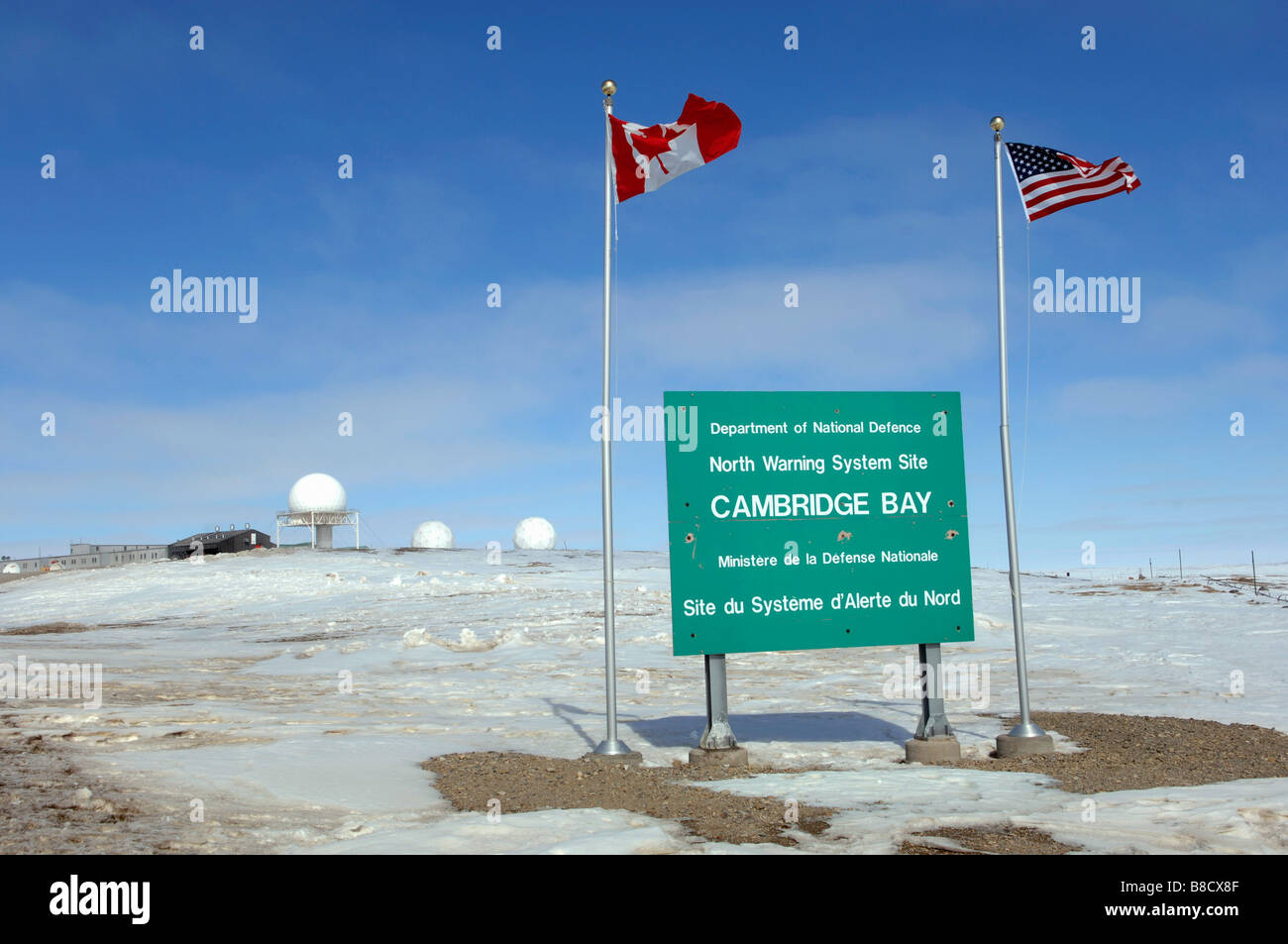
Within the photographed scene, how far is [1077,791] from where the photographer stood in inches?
358

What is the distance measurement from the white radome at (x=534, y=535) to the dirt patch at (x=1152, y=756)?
62.0 m

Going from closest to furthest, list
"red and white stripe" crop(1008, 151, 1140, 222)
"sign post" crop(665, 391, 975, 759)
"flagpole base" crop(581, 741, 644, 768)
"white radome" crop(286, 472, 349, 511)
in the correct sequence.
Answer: "flagpole base" crop(581, 741, 644, 768), "sign post" crop(665, 391, 975, 759), "red and white stripe" crop(1008, 151, 1140, 222), "white radome" crop(286, 472, 349, 511)

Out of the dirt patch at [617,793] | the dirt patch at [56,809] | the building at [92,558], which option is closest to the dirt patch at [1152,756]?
the dirt patch at [617,793]

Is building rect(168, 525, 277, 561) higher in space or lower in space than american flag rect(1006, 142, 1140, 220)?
lower

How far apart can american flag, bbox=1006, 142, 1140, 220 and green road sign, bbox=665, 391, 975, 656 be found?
329cm

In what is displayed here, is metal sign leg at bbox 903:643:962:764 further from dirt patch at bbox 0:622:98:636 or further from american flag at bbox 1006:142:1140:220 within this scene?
dirt patch at bbox 0:622:98:636

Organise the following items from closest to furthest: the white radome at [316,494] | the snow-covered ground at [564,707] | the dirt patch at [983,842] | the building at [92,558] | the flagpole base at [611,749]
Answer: the dirt patch at [983,842] → the snow-covered ground at [564,707] → the flagpole base at [611,749] → the white radome at [316,494] → the building at [92,558]

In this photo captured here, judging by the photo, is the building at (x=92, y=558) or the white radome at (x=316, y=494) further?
the building at (x=92, y=558)

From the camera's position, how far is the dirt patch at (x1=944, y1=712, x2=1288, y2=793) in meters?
9.73

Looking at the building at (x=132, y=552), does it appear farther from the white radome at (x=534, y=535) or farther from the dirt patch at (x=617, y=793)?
the dirt patch at (x=617, y=793)

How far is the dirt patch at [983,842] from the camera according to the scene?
260 inches

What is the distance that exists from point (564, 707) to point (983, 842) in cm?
964

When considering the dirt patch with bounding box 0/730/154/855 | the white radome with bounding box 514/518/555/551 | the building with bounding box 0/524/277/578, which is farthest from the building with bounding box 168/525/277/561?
the dirt patch with bounding box 0/730/154/855
